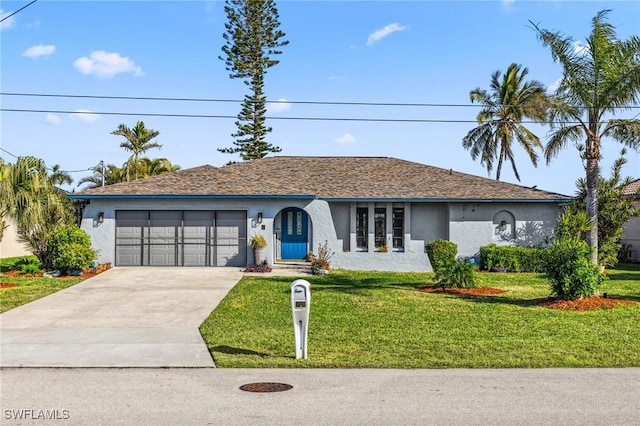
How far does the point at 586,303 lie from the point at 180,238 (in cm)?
1490

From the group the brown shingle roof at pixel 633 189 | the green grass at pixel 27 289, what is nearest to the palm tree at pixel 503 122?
the brown shingle roof at pixel 633 189

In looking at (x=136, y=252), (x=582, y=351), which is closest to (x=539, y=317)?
(x=582, y=351)

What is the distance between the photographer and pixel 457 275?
1728cm

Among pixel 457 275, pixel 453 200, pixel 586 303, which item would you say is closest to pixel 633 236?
pixel 453 200

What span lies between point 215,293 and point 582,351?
10.1 m

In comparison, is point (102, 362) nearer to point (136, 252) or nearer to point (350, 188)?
point (136, 252)

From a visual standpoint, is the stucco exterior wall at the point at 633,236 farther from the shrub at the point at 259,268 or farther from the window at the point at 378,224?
the shrub at the point at 259,268

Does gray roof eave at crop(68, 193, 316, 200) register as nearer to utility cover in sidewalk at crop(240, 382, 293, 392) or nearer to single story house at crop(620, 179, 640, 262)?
utility cover in sidewalk at crop(240, 382, 293, 392)

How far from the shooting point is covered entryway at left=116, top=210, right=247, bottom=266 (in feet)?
76.2

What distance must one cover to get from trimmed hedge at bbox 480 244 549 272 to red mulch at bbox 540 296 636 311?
8079mm

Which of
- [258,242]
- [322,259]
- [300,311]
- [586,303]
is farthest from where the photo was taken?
[258,242]

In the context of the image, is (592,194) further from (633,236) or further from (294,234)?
(633,236)

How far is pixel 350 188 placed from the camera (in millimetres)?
24609

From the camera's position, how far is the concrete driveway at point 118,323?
30.5ft
